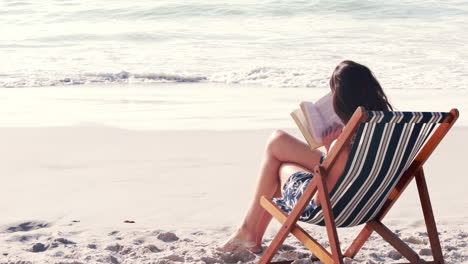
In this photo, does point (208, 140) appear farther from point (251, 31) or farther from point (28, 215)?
point (251, 31)

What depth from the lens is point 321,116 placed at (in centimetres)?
381

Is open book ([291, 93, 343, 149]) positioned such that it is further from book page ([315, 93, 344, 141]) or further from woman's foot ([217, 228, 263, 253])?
woman's foot ([217, 228, 263, 253])

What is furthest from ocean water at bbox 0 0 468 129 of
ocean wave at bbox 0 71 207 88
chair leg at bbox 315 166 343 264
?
chair leg at bbox 315 166 343 264

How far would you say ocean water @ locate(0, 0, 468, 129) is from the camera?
1007cm

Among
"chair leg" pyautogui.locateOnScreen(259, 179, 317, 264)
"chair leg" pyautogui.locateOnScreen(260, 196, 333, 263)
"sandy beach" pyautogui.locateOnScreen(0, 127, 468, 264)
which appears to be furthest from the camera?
"sandy beach" pyautogui.locateOnScreen(0, 127, 468, 264)

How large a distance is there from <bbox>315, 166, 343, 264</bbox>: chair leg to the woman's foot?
0.89 metres

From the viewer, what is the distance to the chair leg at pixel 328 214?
10.8 ft

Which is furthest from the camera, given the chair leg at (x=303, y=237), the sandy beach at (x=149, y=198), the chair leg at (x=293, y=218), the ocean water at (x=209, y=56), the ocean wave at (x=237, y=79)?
the ocean wave at (x=237, y=79)

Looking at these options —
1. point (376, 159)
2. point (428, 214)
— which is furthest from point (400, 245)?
point (376, 159)

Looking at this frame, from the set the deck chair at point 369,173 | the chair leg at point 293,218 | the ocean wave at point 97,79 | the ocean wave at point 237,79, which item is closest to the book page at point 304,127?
the deck chair at point 369,173

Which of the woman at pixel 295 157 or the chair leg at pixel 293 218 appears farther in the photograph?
the woman at pixel 295 157

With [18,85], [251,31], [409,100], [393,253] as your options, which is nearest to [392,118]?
[393,253]

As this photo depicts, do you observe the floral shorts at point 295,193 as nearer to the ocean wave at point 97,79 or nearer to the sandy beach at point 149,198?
the sandy beach at point 149,198

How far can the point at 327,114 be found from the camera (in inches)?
150
